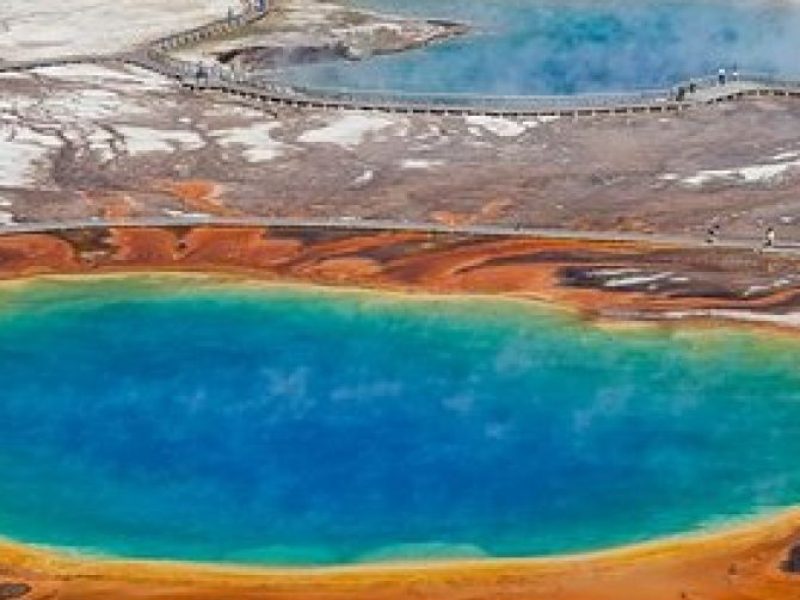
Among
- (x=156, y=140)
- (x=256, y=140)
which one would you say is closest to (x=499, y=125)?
(x=256, y=140)

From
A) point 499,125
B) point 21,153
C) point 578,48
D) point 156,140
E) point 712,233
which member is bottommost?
point 712,233

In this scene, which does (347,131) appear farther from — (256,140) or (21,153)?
(21,153)

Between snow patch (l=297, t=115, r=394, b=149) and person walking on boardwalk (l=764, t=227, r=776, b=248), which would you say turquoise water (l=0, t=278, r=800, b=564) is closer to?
person walking on boardwalk (l=764, t=227, r=776, b=248)

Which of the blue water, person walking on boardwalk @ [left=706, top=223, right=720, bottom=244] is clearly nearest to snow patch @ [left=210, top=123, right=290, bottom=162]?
the blue water

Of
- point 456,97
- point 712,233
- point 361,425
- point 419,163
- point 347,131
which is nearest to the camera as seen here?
point 361,425

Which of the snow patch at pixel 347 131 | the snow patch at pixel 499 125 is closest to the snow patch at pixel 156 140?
the snow patch at pixel 347 131

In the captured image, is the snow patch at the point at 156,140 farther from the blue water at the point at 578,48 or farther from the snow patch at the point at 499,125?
the blue water at the point at 578,48
